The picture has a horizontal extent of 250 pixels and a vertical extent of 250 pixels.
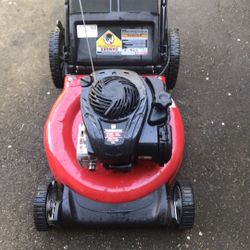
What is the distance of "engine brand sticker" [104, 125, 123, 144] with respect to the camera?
182 cm

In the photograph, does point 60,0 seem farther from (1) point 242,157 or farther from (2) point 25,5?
(1) point 242,157

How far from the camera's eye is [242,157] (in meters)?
2.66

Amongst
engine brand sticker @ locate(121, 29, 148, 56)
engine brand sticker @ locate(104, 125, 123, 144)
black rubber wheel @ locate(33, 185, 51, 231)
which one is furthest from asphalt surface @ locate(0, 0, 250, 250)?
engine brand sticker @ locate(104, 125, 123, 144)

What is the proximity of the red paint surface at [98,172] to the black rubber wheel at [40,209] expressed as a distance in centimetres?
10

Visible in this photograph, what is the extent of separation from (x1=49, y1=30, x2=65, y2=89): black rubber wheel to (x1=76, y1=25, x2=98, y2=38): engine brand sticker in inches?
7.5

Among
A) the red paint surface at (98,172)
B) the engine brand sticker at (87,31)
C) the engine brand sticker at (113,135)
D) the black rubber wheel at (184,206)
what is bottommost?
the black rubber wheel at (184,206)

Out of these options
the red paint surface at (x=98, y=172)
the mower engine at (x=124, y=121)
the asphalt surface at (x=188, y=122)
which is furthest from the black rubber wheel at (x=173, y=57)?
the mower engine at (x=124, y=121)

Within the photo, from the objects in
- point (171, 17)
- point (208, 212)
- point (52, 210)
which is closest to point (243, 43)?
point (171, 17)

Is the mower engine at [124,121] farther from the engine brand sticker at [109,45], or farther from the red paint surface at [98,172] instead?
the engine brand sticker at [109,45]

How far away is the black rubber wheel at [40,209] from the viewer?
2.17m

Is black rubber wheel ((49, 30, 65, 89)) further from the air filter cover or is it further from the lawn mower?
the air filter cover

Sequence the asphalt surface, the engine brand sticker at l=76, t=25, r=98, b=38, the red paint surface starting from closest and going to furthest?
the red paint surface < the asphalt surface < the engine brand sticker at l=76, t=25, r=98, b=38

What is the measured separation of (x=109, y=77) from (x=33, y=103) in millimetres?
1122

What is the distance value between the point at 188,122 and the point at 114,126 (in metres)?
1.10
